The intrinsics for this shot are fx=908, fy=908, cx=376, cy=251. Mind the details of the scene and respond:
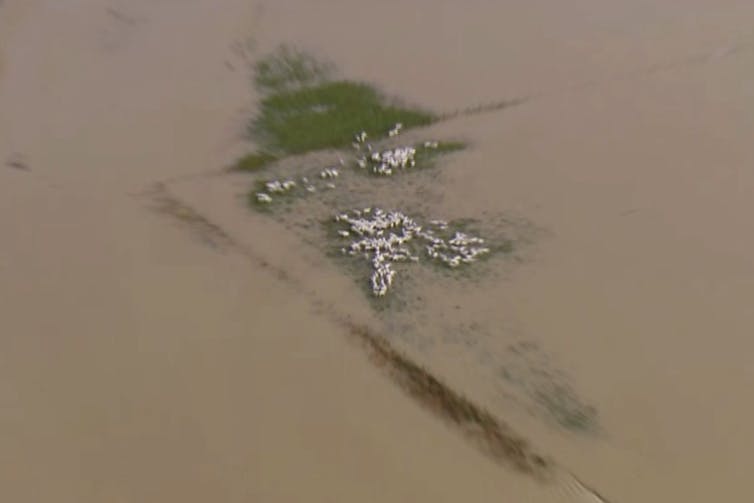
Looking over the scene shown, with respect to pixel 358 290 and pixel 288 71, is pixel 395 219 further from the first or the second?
pixel 288 71

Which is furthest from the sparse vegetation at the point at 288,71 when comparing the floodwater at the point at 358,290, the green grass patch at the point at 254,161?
the green grass patch at the point at 254,161

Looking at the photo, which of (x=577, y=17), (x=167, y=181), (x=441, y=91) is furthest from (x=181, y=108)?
(x=577, y=17)

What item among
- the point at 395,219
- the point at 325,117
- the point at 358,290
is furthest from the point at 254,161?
the point at 358,290

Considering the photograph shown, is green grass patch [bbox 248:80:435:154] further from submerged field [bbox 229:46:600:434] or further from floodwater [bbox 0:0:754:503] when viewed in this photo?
floodwater [bbox 0:0:754:503]

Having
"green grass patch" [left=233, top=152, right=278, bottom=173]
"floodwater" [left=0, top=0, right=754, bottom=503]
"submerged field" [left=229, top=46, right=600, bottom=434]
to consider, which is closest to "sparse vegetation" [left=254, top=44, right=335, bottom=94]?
"submerged field" [left=229, top=46, right=600, bottom=434]

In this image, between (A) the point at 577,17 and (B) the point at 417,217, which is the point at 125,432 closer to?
(B) the point at 417,217
